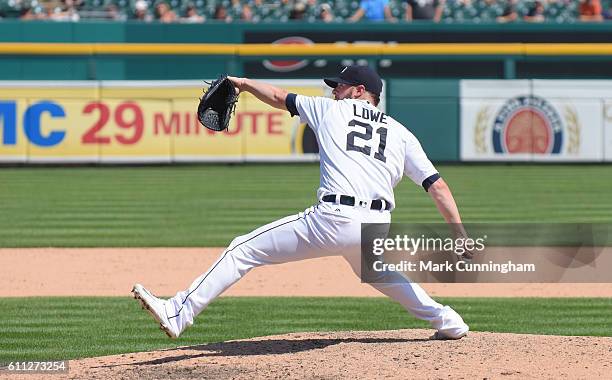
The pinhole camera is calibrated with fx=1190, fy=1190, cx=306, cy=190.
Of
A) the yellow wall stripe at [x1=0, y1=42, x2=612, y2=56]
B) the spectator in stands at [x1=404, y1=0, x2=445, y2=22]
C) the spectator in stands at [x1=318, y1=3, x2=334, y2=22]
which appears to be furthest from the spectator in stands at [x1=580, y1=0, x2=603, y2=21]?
the spectator in stands at [x1=318, y1=3, x2=334, y2=22]

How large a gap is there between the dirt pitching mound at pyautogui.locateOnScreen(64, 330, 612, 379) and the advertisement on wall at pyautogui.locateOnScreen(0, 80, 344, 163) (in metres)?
13.7

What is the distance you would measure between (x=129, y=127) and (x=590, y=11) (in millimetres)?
9121

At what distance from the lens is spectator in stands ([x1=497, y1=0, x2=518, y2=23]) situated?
22867 millimetres

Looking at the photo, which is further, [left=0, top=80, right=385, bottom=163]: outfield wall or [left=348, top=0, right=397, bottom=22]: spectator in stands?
[left=348, top=0, right=397, bottom=22]: spectator in stands

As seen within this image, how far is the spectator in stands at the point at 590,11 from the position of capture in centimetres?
2280

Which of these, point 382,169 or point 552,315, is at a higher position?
point 382,169

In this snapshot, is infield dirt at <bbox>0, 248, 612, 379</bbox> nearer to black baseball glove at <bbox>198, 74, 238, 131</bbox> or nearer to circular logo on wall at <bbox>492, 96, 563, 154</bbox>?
black baseball glove at <bbox>198, 74, 238, 131</bbox>

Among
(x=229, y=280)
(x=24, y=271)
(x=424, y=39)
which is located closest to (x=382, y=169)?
(x=229, y=280)

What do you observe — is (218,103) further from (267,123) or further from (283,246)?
(267,123)

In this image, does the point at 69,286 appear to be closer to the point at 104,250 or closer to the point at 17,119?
the point at 104,250

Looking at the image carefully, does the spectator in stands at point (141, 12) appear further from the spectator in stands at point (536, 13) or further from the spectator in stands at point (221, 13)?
the spectator in stands at point (536, 13)

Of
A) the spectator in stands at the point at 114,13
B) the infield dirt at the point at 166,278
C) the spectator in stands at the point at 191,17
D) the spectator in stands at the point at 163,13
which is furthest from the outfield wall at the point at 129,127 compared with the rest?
the infield dirt at the point at 166,278

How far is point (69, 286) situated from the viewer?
32.8ft

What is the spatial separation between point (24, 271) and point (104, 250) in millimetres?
1410
